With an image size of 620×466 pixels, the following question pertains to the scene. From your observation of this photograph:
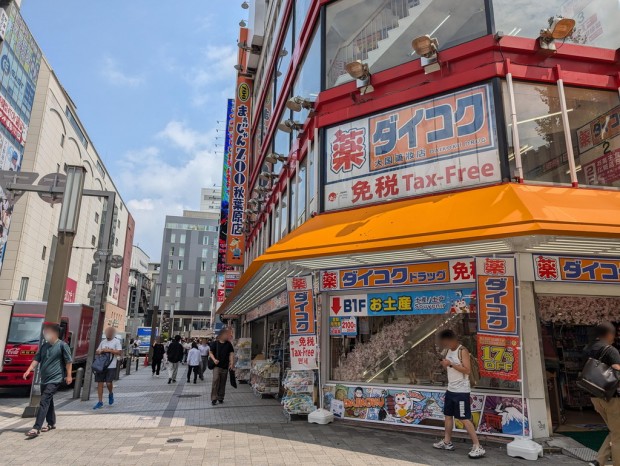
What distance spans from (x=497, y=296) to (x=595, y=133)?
13.9ft

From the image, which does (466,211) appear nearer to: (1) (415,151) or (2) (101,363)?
(1) (415,151)

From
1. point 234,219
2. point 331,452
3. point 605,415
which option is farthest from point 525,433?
point 234,219

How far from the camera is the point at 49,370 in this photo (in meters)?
7.20

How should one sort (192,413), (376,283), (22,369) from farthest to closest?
(22,369) → (192,413) → (376,283)

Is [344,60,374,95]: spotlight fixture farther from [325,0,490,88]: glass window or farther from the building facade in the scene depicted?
[325,0,490,88]: glass window

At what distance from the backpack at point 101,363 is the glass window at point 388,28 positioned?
8794 mm

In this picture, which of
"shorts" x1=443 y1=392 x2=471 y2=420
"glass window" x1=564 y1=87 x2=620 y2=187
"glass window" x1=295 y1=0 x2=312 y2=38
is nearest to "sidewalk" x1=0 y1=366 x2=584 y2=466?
"shorts" x1=443 y1=392 x2=471 y2=420

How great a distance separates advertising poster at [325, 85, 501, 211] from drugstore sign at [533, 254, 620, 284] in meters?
1.70

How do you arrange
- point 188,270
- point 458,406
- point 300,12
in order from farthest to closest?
point 188,270, point 300,12, point 458,406

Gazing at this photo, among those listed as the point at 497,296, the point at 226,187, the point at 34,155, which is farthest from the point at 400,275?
the point at 34,155

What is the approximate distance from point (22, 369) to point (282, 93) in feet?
39.2

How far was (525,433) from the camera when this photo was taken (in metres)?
6.35

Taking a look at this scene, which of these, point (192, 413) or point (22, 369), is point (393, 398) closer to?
point (192, 413)

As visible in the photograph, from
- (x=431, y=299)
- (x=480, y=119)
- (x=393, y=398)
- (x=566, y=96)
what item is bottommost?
(x=393, y=398)
